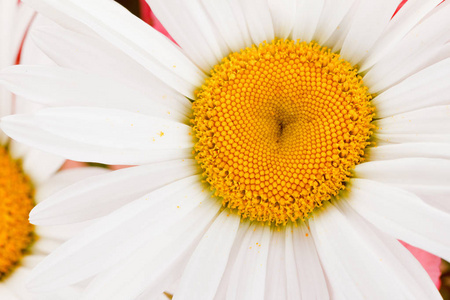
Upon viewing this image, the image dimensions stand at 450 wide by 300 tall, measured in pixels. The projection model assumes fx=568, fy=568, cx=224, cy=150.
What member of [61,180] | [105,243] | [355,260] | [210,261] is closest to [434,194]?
[355,260]

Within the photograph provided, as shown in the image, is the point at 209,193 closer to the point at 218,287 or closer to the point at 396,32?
the point at 218,287

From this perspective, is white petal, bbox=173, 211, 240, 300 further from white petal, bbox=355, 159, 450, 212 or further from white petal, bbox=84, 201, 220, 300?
white petal, bbox=355, 159, 450, 212

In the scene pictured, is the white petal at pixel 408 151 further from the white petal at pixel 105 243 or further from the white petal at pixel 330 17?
the white petal at pixel 105 243

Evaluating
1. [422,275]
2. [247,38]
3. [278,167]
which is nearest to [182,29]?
[247,38]

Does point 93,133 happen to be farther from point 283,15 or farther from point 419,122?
point 419,122

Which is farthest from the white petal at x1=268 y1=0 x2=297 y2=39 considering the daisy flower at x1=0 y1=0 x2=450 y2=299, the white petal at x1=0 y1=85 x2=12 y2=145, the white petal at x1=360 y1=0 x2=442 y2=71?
the white petal at x1=0 y1=85 x2=12 y2=145

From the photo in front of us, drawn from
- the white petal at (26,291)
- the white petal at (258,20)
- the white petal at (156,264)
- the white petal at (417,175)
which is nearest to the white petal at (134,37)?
the white petal at (258,20)
